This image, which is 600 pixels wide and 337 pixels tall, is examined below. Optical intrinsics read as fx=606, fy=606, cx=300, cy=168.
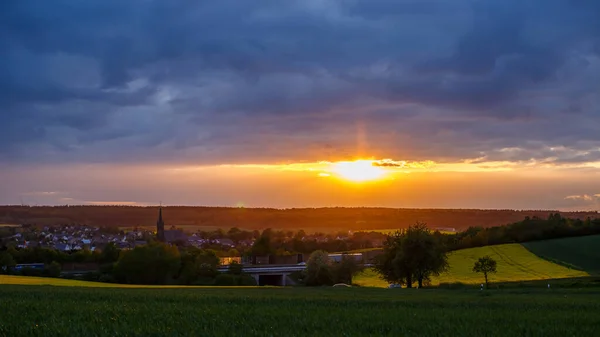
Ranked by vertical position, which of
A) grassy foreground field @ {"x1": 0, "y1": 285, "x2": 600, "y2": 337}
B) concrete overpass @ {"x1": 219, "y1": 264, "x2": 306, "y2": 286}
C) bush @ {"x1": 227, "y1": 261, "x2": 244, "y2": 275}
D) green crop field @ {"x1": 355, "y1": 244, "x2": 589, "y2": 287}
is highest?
grassy foreground field @ {"x1": 0, "y1": 285, "x2": 600, "y2": 337}

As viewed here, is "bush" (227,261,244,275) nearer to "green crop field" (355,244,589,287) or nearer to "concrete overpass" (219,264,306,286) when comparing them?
"concrete overpass" (219,264,306,286)

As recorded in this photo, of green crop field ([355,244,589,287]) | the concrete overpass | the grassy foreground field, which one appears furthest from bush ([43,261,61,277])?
the grassy foreground field

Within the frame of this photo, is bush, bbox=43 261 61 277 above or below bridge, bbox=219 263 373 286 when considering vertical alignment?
above

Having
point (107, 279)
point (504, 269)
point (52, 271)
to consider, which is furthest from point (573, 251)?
point (52, 271)

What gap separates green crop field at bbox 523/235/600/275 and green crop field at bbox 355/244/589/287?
1896mm

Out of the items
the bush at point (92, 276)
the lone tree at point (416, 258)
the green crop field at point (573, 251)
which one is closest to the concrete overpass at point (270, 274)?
the bush at point (92, 276)

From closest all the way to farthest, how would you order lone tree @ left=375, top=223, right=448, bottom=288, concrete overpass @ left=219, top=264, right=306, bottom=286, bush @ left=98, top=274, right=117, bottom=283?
1. lone tree @ left=375, top=223, right=448, bottom=288
2. bush @ left=98, top=274, right=117, bottom=283
3. concrete overpass @ left=219, top=264, right=306, bottom=286

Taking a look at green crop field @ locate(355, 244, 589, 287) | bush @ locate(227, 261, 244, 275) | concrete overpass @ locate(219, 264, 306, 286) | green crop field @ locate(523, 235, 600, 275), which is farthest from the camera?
concrete overpass @ locate(219, 264, 306, 286)

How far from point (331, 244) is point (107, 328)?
15596 cm

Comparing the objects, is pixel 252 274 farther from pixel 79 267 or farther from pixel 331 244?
pixel 331 244

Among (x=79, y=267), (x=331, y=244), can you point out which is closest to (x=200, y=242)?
(x=331, y=244)

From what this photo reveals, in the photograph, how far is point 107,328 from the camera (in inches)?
564

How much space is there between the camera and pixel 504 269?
8938cm

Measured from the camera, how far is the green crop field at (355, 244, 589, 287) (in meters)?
81.4
